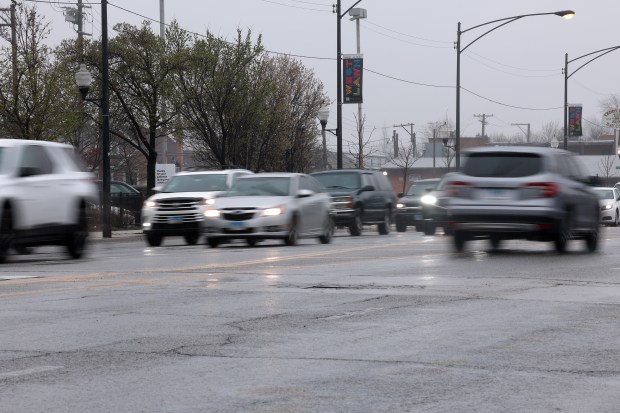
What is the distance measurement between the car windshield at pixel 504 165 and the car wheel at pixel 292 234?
4.86 metres

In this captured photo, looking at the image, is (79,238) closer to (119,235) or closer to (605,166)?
(119,235)

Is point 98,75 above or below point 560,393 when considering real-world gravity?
above

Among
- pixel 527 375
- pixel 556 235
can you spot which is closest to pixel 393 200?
pixel 556 235

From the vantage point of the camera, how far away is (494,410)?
633cm

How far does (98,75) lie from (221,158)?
7550 millimetres

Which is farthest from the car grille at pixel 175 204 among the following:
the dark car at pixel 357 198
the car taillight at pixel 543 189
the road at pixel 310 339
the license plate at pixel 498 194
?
the road at pixel 310 339

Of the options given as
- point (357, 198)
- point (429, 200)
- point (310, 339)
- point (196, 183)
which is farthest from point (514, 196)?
point (429, 200)

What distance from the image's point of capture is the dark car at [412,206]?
36.4 m

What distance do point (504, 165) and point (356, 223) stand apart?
11.9 meters

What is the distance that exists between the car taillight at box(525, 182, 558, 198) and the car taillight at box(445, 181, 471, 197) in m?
1.02

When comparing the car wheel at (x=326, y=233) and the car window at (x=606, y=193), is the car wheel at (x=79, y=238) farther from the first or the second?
the car window at (x=606, y=193)

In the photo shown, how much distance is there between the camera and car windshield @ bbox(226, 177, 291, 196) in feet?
79.3

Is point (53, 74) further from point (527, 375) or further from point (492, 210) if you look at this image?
point (527, 375)

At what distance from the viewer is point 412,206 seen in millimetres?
36688
